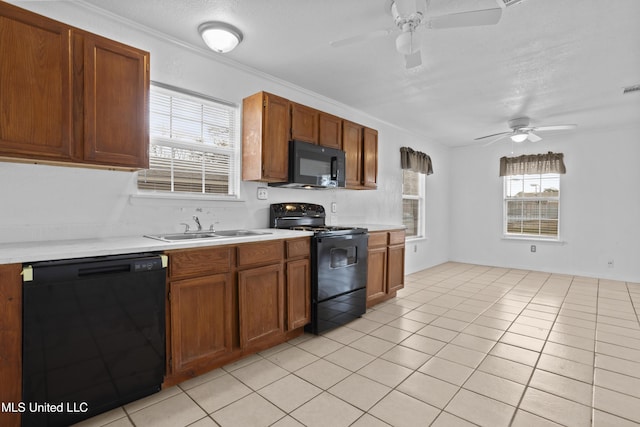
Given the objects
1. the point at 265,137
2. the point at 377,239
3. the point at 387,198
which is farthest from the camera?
the point at 387,198

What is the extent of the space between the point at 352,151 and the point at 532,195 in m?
4.06

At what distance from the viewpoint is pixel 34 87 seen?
5.62 feet

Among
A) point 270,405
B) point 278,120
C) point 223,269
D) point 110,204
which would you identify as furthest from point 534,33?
point 110,204

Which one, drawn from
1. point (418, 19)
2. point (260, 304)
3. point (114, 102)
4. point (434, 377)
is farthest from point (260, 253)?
point (418, 19)

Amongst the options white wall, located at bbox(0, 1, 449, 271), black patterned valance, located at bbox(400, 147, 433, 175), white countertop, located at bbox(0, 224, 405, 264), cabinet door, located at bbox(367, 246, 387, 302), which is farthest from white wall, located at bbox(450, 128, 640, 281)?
white countertop, located at bbox(0, 224, 405, 264)

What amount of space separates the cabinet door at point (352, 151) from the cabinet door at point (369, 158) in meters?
0.06

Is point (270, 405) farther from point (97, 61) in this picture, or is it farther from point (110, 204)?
point (97, 61)

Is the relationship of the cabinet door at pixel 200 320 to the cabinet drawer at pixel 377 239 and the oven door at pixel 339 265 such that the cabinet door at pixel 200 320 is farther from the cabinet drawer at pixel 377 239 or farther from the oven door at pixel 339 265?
the cabinet drawer at pixel 377 239

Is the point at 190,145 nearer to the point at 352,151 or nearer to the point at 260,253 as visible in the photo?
the point at 260,253

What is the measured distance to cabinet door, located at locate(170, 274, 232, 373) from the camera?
201 centimetres

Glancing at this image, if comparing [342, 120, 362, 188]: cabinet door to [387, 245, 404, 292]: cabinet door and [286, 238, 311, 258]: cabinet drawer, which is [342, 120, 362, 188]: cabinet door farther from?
[286, 238, 311, 258]: cabinet drawer

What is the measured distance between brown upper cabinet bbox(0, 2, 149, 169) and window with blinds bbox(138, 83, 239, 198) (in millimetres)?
460

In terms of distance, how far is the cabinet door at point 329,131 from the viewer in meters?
3.39

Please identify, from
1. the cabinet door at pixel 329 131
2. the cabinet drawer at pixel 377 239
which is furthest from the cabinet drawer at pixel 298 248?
the cabinet door at pixel 329 131
